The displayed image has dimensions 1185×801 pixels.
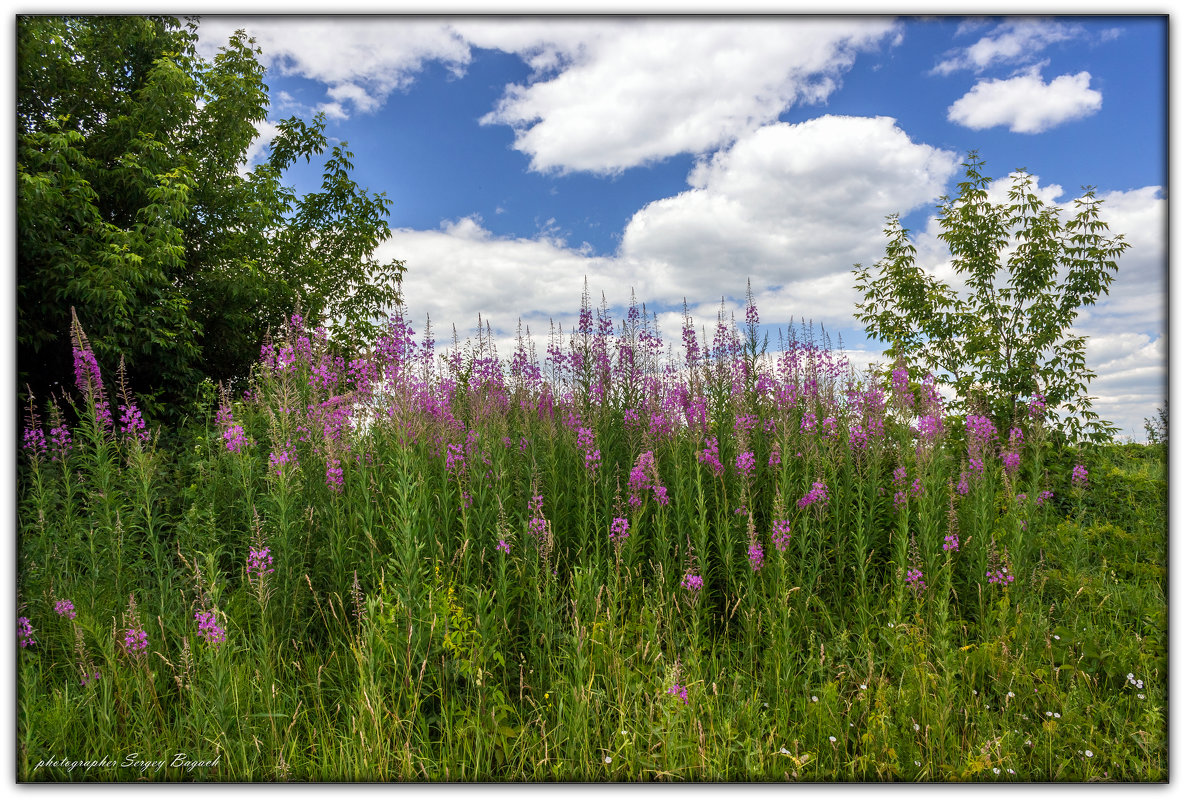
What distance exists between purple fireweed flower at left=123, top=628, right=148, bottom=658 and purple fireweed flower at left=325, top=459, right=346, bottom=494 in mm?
1282

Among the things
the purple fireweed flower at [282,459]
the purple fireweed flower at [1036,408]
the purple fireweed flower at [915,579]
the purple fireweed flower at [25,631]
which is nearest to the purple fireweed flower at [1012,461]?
the purple fireweed flower at [1036,408]

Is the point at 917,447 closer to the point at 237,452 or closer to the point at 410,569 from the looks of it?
the point at 410,569

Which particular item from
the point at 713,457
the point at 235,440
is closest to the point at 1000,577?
the point at 713,457

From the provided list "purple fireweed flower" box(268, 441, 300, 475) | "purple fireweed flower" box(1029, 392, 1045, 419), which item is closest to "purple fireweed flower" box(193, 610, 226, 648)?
"purple fireweed flower" box(268, 441, 300, 475)

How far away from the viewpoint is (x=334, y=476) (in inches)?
164

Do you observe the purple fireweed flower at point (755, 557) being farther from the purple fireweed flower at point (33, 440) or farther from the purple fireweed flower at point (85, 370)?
the purple fireweed flower at point (33, 440)

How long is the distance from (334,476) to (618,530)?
2.05m

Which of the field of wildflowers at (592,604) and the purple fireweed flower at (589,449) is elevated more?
the purple fireweed flower at (589,449)

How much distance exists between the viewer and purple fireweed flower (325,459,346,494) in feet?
13.3

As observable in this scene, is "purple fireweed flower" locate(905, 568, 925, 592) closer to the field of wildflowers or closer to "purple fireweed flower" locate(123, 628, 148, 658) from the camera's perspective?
the field of wildflowers

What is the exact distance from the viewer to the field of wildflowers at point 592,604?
2836 millimetres

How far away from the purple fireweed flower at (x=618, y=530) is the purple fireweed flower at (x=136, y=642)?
104 inches

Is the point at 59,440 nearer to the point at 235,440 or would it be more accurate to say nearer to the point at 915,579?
the point at 235,440

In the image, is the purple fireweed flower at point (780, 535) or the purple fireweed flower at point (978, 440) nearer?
the purple fireweed flower at point (780, 535)
